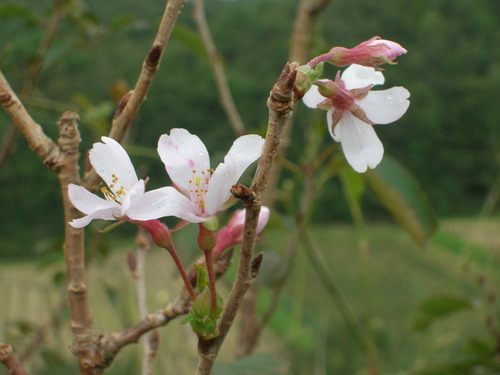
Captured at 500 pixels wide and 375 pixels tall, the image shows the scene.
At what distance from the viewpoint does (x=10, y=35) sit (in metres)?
1.77

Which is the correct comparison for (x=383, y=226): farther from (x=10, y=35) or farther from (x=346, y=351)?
(x=10, y=35)

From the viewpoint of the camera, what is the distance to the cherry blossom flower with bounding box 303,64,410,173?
0.21m

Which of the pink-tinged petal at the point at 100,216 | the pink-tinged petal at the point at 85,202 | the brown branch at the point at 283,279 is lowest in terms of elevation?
the brown branch at the point at 283,279

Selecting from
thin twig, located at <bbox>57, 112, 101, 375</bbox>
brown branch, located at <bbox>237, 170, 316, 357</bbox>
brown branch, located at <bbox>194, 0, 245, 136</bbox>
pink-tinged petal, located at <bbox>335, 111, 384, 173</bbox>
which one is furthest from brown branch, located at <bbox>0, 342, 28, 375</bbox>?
brown branch, located at <bbox>194, 0, 245, 136</bbox>

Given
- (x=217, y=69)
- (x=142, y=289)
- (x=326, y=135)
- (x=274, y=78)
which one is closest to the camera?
(x=142, y=289)

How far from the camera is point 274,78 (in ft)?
9.83

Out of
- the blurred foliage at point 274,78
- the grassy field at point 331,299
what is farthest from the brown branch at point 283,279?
the blurred foliage at point 274,78

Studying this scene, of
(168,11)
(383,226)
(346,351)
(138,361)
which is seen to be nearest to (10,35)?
(138,361)

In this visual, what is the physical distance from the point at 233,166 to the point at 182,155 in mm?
26

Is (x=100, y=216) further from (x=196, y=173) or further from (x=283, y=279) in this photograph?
(x=283, y=279)

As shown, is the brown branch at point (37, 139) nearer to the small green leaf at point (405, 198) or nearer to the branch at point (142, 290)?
the branch at point (142, 290)

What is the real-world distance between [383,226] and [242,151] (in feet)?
11.3

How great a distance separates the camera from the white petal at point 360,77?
8.7 inches

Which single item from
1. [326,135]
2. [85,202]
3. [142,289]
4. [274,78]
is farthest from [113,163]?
[274,78]
